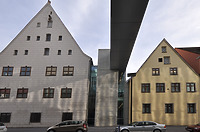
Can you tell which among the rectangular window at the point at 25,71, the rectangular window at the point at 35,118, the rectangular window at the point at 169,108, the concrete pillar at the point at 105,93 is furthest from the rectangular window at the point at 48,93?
the rectangular window at the point at 169,108

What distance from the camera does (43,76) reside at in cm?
2805

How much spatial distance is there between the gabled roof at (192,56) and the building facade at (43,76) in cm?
1984

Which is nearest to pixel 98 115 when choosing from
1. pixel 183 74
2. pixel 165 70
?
pixel 165 70

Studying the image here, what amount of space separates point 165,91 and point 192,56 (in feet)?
38.3

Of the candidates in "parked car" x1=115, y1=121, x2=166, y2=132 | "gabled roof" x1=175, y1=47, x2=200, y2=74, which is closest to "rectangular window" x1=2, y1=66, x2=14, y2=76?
"parked car" x1=115, y1=121, x2=166, y2=132

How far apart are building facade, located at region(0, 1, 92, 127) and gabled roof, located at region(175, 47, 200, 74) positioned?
19838mm

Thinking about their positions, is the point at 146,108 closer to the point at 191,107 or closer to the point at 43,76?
the point at 191,107

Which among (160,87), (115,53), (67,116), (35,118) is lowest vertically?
(35,118)

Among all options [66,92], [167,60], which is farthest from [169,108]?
[66,92]

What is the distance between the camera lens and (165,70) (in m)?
29.3

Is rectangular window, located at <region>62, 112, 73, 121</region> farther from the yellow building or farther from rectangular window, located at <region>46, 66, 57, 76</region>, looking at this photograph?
the yellow building

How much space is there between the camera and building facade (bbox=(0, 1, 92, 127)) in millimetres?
26438

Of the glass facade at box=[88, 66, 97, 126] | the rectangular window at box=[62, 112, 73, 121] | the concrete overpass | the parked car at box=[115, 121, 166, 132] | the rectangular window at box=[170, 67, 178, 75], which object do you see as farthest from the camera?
the rectangular window at box=[170, 67, 178, 75]

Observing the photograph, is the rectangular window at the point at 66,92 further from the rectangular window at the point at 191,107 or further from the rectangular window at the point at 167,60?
the rectangular window at the point at 191,107
